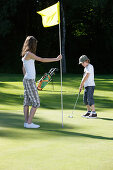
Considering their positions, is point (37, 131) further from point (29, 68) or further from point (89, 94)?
point (89, 94)

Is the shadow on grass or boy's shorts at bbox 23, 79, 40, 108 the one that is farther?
boy's shorts at bbox 23, 79, 40, 108

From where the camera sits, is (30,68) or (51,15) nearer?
(30,68)

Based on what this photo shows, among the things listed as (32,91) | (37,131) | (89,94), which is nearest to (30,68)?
(32,91)

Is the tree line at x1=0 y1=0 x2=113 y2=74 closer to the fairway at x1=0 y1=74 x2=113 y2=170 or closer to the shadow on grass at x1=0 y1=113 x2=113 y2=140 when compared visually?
the fairway at x1=0 y1=74 x2=113 y2=170

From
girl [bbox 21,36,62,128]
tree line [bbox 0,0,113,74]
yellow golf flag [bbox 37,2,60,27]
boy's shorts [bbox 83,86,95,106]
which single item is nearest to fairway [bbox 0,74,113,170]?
boy's shorts [bbox 83,86,95,106]

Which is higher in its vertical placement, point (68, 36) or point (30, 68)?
point (30, 68)
